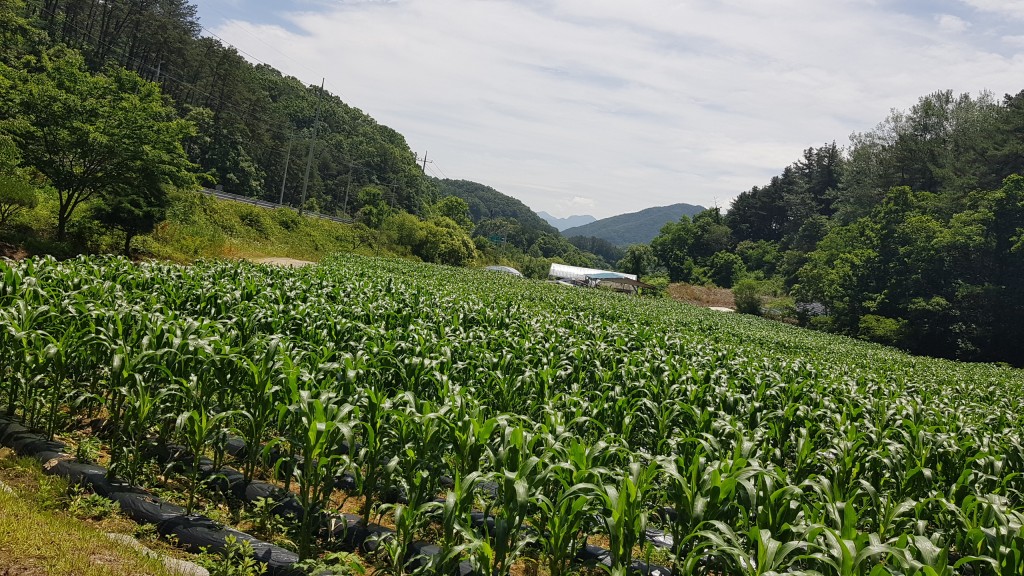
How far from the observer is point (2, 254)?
14.4m

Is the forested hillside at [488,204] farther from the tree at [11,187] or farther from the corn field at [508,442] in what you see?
the corn field at [508,442]

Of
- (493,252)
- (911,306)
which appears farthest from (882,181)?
(493,252)

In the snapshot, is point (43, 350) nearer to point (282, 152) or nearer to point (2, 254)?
point (2, 254)

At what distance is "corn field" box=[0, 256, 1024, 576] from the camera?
3.04 m

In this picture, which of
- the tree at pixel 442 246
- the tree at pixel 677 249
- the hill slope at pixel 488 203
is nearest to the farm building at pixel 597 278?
the tree at pixel 677 249

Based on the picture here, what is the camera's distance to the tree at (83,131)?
48.2 feet

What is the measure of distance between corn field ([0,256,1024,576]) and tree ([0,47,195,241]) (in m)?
9.15

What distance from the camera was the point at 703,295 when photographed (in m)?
59.9

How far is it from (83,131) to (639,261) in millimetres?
81724

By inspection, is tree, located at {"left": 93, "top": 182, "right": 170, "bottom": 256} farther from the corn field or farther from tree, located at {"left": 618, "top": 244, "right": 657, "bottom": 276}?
tree, located at {"left": 618, "top": 244, "right": 657, "bottom": 276}

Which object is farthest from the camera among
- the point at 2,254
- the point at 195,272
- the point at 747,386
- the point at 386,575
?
the point at 2,254

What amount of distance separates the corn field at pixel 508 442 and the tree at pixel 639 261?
8226cm

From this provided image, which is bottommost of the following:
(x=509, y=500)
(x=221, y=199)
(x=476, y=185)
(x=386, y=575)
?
(x=386, y=575)

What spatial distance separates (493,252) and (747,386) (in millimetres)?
61577
